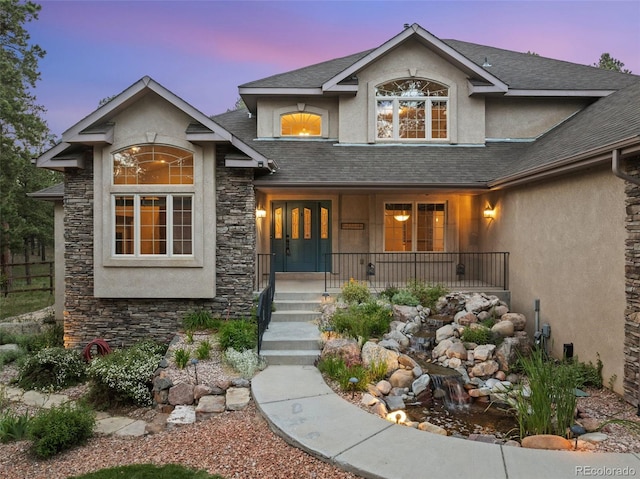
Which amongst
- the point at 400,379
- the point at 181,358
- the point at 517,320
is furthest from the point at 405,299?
the point at 181,358

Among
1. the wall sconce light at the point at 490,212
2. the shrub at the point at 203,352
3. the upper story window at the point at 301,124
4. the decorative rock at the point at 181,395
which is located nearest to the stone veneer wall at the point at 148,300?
the shrub at the point at 203,352

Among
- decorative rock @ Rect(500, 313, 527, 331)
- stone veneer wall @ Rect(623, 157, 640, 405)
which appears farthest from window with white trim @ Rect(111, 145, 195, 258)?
stone veneer wall @ Rect(623, 157, 640, 405)

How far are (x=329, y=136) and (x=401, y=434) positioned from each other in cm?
963

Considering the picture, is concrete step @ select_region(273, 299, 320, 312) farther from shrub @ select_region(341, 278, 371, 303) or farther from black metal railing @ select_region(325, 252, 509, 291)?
black metal railing @ select_region(325, 252, 509, 291)

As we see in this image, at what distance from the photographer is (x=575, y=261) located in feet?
25.2

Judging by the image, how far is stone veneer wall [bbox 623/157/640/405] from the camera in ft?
19.9

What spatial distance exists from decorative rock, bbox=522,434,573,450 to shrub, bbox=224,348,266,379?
13.6 ft

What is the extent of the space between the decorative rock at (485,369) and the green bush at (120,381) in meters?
5.77

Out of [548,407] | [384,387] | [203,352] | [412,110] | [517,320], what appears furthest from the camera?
[412,110]

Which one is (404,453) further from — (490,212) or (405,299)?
(490,212)

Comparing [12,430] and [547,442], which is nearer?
[547,442]

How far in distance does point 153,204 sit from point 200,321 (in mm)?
2876

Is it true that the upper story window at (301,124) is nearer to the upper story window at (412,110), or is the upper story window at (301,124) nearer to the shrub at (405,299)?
the upper story window at (412,110)

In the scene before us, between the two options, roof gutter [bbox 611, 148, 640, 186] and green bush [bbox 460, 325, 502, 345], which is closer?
roof gutter [bbox 611, 148, 640, 186]
